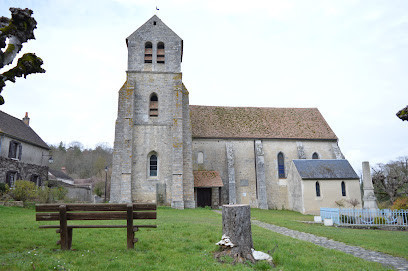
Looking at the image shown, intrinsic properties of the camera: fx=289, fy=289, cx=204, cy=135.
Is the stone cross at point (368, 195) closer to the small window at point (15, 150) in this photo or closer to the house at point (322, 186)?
the house at point (322, 186)

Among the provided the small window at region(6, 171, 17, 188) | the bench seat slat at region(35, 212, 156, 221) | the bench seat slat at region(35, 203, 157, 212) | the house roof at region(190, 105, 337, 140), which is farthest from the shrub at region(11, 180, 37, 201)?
the bench seat slat at region(35, 212, 156, 221)

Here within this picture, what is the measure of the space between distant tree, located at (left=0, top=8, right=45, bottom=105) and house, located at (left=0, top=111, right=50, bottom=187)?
19664 mm

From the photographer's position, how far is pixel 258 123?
29.6 m

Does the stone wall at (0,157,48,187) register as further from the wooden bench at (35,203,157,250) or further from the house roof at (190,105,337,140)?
the wooden bench at (35,203,157,250)

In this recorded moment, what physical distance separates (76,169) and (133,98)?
42657mm

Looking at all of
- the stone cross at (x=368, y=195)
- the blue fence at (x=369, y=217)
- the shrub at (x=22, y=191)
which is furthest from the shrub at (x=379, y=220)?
the shrub at (x=22, y=191)

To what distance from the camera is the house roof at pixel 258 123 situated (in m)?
28.1

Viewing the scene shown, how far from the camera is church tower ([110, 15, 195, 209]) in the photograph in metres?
22.0

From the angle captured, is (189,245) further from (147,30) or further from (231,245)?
(147,30)

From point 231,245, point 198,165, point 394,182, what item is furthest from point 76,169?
point 231,245

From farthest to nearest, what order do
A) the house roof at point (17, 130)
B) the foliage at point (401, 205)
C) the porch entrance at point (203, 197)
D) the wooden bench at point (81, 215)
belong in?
the porch entrance at point (203, 197)
the house roof at point (17, 130)
the foliage at point (401, 205)
the wooden bench at point (81, 215)

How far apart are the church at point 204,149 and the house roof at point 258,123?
101 mm

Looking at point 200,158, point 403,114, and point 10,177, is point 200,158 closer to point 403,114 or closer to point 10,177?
point 10,177

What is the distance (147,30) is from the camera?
2559cm
